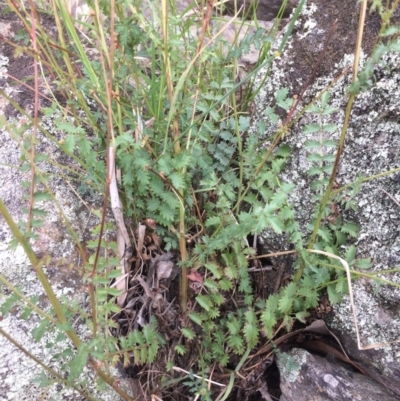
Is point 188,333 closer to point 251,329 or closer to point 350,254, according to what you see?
point 251,329

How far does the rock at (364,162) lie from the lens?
1.47 meters

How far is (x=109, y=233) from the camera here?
5.66 ft

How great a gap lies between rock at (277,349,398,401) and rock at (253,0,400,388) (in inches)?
3.2

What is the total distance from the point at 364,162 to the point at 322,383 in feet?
2.66

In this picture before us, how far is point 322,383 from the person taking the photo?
5.23 feet

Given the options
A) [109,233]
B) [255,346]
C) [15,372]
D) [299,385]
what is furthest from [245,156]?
[15,372]

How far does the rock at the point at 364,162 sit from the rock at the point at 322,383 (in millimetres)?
82

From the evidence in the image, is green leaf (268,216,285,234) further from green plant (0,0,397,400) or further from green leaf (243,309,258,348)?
green leaf (243,309,258,348)

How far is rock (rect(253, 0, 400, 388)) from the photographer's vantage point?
1.47 metres

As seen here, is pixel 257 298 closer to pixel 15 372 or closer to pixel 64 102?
pixel 15 372

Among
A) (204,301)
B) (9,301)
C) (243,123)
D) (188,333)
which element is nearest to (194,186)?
(243,123)

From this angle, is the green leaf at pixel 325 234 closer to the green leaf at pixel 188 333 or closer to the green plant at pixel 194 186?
the green plant at pixel 194 186

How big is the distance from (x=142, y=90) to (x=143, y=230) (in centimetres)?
52

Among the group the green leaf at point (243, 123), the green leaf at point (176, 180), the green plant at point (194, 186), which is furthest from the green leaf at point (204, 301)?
the green leaf at point (243, 123)
